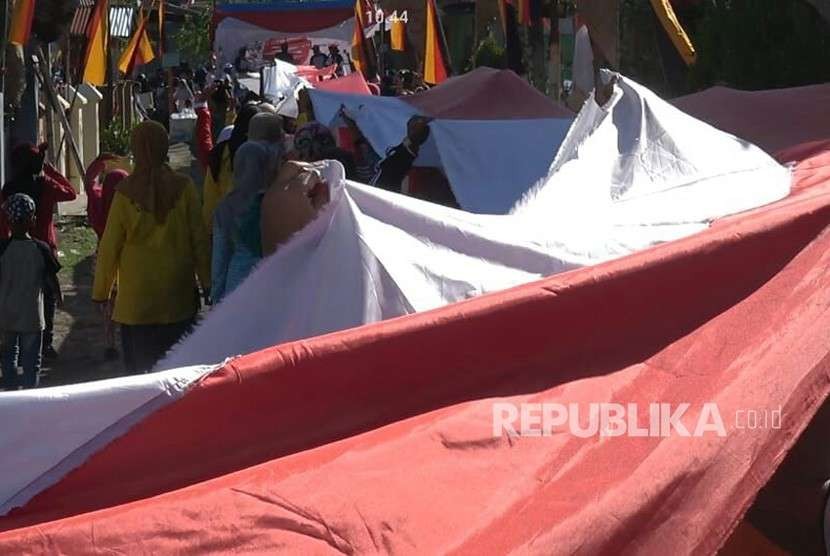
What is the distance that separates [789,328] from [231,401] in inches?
63.0

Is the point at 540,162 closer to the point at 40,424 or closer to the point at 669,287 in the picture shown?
the point at 669,287

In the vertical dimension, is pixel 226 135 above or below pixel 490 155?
below

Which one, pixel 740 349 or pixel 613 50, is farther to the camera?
pixel 613 50

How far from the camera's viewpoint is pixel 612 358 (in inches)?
148

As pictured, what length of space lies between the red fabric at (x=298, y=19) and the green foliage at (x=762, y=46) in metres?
20.6

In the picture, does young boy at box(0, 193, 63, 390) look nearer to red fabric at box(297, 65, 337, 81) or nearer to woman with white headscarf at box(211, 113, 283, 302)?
woman with white headscarf at box(211, 113, 283, 302)

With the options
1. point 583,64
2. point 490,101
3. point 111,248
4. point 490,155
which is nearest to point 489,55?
point 583,64

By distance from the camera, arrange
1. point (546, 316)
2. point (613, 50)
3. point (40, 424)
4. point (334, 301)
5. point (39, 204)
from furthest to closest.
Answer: point (613, 50)
point (39, 204)
point (334, 301)
point (546, 316)
point (40, 424)

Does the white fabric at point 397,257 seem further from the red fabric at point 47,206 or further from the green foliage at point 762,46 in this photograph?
the green foliage at point 762,46

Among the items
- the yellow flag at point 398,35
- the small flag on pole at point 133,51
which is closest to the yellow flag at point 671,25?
the small flag on pole at point 133,51

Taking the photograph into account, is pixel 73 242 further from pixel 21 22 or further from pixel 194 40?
pixel 194 40

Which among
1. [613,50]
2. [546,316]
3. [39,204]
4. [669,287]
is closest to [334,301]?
[546,316]

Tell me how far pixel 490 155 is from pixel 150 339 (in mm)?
3615

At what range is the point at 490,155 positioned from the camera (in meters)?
9.54
